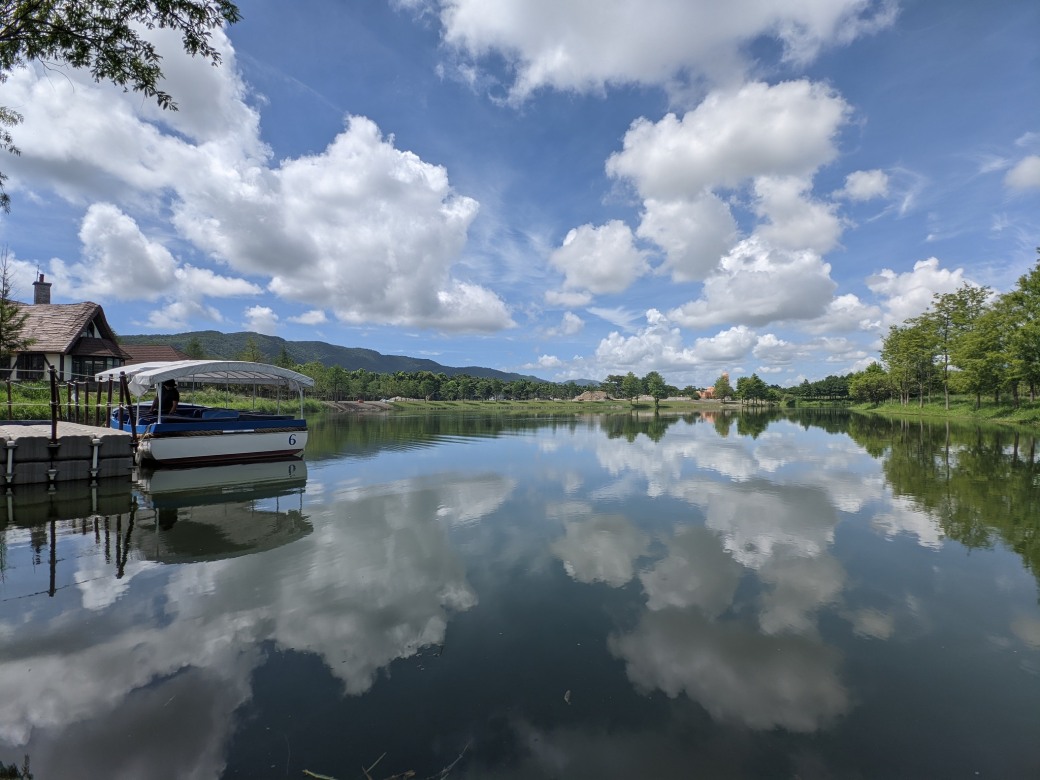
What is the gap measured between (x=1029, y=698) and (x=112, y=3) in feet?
53.4

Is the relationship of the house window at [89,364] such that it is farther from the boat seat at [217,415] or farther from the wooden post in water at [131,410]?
the boat seat at [217,415]

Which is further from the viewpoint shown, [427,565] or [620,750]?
[427,565]

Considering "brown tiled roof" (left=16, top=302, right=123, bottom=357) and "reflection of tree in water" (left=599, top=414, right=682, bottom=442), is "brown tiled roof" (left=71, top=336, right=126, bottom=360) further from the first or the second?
"reflection of tree in water" (left=599, top=414, right=682, bottom=442)

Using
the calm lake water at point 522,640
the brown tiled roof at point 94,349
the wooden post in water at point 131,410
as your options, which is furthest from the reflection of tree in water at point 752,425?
the brown tiled roof at point 94,349

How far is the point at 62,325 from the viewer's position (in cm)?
3797

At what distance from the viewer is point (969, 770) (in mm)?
3941

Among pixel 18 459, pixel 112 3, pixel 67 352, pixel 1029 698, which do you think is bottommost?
pixel 1029 698

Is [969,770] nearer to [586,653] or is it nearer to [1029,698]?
[1029,698]

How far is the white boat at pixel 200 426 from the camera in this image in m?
18.3

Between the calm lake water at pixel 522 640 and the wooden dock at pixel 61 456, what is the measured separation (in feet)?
7.35

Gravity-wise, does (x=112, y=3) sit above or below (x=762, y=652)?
above

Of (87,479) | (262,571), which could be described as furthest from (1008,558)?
(87,479)

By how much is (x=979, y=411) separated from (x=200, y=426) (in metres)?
73.0

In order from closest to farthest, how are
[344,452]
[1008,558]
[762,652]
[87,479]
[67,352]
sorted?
1. [762,652]
2. [1008,558]
3. [87,479]
4. [344,452]
5. [67,352]
